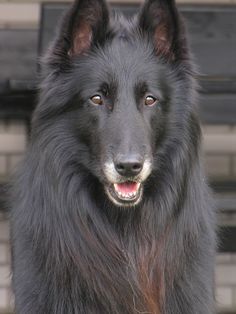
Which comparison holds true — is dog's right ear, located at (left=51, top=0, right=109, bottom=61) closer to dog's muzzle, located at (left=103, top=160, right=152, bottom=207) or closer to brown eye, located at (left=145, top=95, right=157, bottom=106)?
brown eye, located at (left=145, top=95, right=157, bottom=106)

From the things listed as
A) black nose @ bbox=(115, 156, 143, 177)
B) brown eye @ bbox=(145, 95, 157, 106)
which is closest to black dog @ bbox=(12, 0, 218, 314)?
brown eye @ bbox=(145, 95, 157, 106)

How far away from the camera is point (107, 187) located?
419cm

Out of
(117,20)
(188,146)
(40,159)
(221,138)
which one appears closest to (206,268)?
(188,146)

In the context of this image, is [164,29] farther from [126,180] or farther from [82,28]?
[126,180]

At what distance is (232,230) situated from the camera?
18.2 ft

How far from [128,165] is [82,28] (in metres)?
0.66

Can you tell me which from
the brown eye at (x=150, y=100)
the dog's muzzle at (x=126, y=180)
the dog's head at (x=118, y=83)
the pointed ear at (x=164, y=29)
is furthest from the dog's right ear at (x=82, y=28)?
the dog's muzzle at (x=126, y=180)

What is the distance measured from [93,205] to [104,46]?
663mm

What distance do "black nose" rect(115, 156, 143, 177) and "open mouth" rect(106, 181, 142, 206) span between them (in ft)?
0.31

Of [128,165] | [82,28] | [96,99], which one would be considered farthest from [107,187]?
[82,28]

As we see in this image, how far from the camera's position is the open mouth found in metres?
4.10

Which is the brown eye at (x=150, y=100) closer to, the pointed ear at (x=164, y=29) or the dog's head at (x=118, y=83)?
the dog's head at (x=118, y=83)

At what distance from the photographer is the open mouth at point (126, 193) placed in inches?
161

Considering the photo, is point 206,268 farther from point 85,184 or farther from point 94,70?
point 94,70
